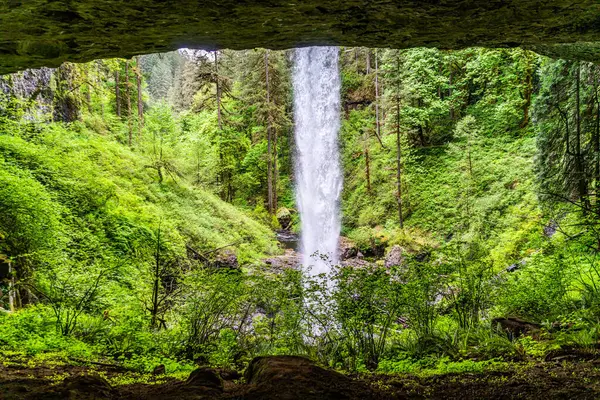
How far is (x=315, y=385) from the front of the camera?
2.98m

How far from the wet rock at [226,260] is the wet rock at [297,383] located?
10.6 meters

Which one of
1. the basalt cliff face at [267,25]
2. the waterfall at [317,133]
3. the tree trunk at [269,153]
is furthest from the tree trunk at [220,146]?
the basalt cliff face at [267,25]

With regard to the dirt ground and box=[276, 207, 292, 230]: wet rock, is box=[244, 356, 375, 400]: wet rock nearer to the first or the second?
the dirt ground

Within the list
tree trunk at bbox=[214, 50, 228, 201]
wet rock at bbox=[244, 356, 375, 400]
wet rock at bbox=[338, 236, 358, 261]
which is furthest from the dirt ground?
tree trunk at bbox=[214, 50, 228, 201]

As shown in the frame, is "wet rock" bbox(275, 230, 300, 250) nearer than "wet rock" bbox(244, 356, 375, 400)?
No

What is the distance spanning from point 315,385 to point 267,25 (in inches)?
131

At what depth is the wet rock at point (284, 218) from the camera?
2547cm

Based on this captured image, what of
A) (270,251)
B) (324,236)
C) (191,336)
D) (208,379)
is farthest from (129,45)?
(324,236)

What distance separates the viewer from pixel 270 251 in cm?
1969

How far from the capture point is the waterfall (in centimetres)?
2614

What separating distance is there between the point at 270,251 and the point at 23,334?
1451 cm

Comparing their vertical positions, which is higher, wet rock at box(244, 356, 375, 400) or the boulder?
wet rock at box(244, 356, 375, 400)

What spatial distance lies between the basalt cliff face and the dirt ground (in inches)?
119

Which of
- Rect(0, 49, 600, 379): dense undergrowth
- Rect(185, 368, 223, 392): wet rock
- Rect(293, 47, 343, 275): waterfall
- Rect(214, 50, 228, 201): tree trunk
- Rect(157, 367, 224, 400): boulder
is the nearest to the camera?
Rect(157, 367, 224, 400): boulder
